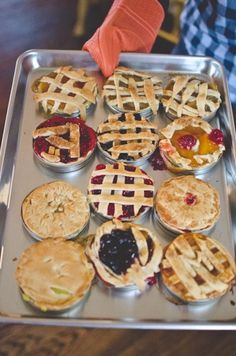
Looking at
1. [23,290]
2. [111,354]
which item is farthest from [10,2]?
[111,354]

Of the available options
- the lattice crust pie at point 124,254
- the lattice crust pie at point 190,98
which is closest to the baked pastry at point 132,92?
the lattice crust pie at point 190,98

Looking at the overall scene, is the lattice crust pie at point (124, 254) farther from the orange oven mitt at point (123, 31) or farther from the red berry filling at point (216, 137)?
the orange oven mitt at point (123, 31)

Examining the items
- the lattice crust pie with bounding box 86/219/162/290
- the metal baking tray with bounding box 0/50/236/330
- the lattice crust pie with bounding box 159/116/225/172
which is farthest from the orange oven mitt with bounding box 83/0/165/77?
the lattice crust pie with bounding box 86/219/162/290

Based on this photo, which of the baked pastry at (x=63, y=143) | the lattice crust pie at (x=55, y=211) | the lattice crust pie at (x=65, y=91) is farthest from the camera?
the lattice crust pie at (x=65, y=91)

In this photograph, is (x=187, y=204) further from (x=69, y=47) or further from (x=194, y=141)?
(x=69, y=47)

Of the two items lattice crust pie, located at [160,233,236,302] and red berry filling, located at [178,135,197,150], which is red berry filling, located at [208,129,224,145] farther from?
lattice crust pie, located at [160,233,236,302]

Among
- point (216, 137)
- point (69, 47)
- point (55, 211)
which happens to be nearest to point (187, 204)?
point (216, 137)

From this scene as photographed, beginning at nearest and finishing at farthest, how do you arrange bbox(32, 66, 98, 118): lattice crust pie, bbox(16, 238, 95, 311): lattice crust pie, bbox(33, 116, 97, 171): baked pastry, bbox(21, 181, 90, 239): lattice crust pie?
bbox(16, 238, 95, 311): lattice crust pie
bbox(21, 181, 90, 239): lattice crust pie
bbox(33, 116, 97, 171): baked pastry
bbox(32, 66, 98, 118): lattice crust pie
